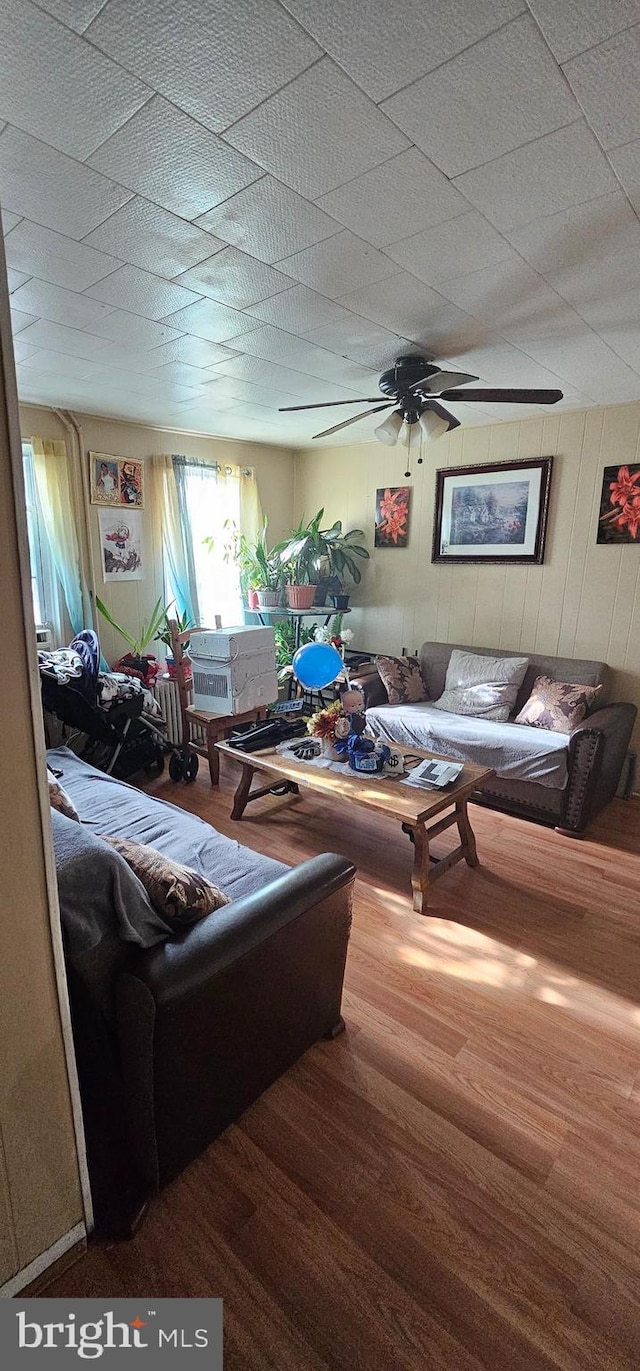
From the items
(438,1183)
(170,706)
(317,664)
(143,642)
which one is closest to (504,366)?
(317,664)

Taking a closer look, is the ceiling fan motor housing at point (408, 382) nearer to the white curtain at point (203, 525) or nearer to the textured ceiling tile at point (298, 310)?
the textured ceiling tile at point (298, 310)

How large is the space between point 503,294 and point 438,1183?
269 cm

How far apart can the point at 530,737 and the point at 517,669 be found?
682mm

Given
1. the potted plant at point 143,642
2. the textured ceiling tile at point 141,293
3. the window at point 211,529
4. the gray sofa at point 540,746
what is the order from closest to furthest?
the textured ceiling tile at point 141,293 → the gray sofa at point 540,746 → the potted plant at point 143,642 → the window at point 211,529

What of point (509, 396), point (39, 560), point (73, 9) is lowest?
point (39, 560)

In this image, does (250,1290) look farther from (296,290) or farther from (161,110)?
(296,290)

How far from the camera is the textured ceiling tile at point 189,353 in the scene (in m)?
2.56

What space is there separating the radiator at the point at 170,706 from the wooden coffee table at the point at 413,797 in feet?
4.33

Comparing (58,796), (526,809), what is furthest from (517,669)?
(58,796)

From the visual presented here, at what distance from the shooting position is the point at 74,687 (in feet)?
10.7

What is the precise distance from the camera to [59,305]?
2.17 meters

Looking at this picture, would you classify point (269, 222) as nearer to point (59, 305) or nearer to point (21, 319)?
point (59, 305)

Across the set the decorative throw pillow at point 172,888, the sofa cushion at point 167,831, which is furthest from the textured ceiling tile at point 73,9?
the sofa cushion at point 167,831

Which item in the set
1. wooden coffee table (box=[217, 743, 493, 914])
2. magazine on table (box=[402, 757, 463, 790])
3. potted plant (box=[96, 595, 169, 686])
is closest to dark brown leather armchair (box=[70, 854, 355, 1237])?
wooden coffee table (box=[217, 743, 493, 914])
